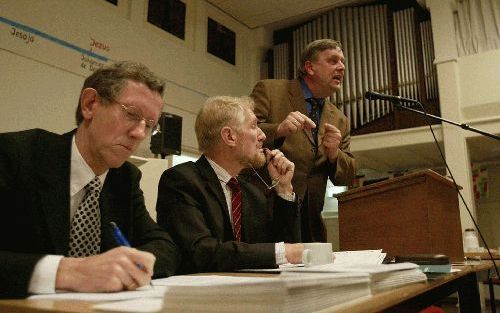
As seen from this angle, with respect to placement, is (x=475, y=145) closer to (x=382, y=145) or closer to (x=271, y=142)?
(x=382, y=145)

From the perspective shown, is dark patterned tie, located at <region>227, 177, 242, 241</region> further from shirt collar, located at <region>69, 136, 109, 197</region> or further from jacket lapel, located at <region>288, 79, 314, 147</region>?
jacket lapel, located at <region>288, 79, 314, 147</region>

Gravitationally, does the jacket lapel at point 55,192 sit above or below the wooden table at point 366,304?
above

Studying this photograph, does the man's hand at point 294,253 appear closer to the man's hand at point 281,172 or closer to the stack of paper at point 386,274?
the stack of paper at point 386,274

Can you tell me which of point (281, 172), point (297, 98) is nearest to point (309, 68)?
point (297, 98)

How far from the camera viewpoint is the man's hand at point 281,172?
6.30 ft

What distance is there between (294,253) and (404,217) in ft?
2.57

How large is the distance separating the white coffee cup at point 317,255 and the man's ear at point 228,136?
71 centimetres

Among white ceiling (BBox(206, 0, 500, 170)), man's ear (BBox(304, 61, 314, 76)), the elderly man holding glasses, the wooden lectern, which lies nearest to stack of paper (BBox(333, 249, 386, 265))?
the elderly man holding glasses

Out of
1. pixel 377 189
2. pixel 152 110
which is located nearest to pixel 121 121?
pixel 152 110

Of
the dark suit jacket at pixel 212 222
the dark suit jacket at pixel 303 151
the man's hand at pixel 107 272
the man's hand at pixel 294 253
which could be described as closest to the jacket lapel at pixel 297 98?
the dark suit jacket at pixel 303 151

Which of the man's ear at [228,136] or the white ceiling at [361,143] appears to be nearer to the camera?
the man's ear at [228,136]

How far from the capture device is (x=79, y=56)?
13.0ft

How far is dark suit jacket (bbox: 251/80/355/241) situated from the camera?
90.8 inches

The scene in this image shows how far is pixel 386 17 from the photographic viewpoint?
222 inches
